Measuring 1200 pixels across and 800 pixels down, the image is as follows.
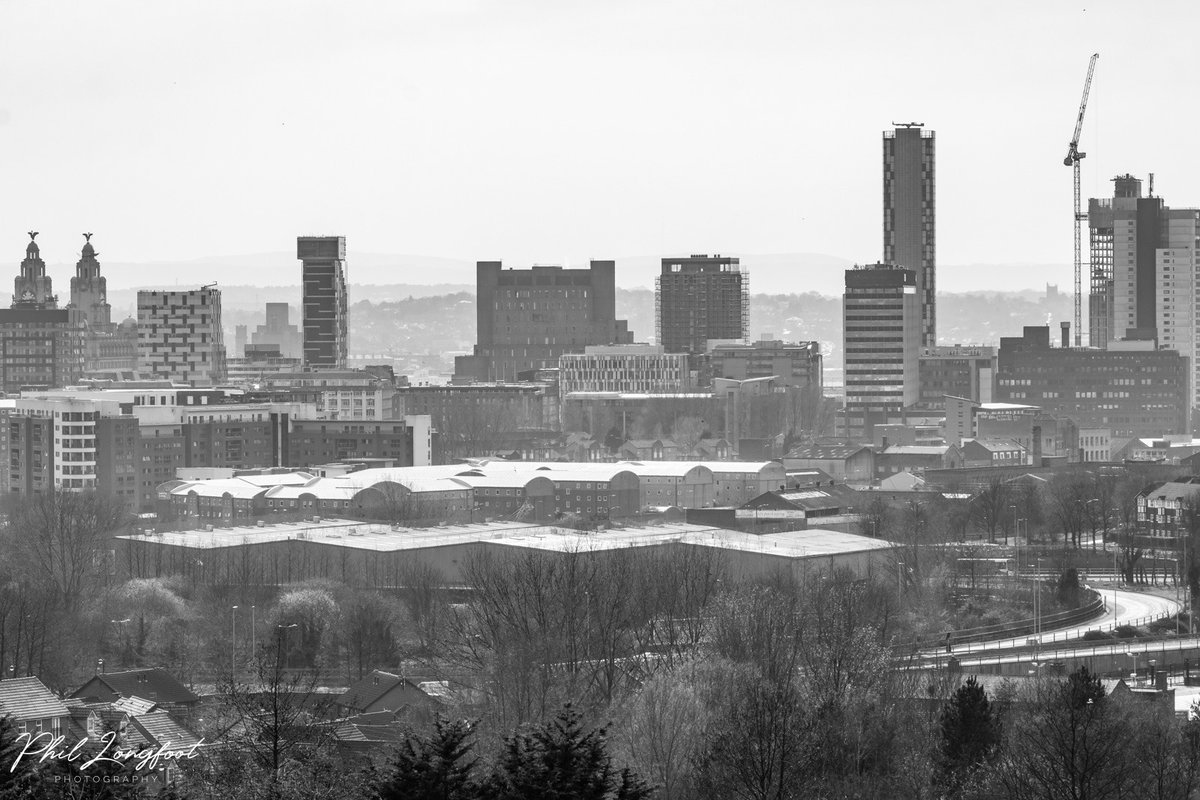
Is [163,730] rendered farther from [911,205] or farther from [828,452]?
[911,205]

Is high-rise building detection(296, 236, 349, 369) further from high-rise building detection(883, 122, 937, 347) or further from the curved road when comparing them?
the curved road

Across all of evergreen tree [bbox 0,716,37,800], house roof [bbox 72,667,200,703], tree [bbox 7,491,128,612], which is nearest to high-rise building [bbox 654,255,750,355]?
tree [bbox 7,491,128,612]

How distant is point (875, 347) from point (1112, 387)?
572 inches

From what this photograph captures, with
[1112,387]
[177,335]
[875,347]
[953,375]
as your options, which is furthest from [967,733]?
[953,375]

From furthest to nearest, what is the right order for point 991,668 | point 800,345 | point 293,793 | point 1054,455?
point 800,345 < point 1054,455 < point 991,668 < point 293,793

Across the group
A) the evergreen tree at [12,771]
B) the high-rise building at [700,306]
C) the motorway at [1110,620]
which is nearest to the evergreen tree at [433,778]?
the evergreen tree at [12,771]

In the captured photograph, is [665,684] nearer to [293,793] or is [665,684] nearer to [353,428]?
[293,793]

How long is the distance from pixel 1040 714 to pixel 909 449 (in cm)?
7082

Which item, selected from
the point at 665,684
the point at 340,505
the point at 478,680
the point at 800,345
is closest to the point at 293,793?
the point at 665,684

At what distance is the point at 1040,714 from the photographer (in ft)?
121

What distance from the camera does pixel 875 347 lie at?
12900 centimetres

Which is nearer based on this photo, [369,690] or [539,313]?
[369,690]

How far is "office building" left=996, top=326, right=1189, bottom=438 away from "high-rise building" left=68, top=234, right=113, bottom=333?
191 feet

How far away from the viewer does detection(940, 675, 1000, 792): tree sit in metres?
34.8
